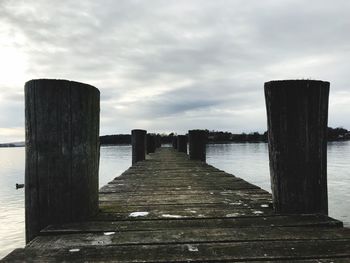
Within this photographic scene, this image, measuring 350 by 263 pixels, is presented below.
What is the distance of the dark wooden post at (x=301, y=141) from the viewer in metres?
3.39

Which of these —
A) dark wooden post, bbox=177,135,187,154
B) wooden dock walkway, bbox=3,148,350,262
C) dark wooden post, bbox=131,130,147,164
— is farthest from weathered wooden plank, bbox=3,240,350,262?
Result: dark wooden post, bbox=177,135,187,154

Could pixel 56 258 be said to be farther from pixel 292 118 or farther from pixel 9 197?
pixel 9 197

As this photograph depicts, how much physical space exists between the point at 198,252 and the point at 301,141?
167 cm

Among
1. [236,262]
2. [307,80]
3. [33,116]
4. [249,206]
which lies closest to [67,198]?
[33,116]

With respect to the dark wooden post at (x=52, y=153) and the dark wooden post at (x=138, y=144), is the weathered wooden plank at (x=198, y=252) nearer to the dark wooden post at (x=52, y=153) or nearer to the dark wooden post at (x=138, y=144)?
the dark wooden post at (x=52, y=153)

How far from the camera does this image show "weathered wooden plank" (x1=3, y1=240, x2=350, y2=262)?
2.26m

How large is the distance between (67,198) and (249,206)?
199 centimetres

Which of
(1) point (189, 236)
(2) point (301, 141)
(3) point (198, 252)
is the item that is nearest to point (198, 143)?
(2) point (301, 141)

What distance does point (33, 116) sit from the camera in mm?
3193

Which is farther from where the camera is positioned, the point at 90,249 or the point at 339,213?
the point at 339,213

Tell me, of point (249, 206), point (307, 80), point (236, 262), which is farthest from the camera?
point (249, 206)

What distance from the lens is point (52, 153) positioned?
319 centimetres

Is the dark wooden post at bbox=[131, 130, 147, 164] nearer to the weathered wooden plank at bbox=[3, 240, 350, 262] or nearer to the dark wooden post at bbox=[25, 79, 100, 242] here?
the dark wooden post at bbox=[25, 79, 100, 242]

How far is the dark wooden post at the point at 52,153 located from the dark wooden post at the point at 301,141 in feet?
6.48
